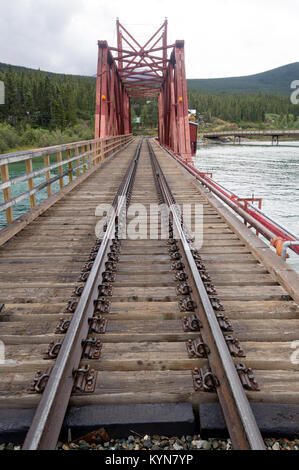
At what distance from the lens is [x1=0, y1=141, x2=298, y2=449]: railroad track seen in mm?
2094

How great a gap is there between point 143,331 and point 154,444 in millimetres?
991

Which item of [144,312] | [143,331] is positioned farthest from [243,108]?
[143,331]

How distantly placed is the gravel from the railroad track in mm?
169

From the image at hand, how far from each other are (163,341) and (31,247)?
2.96 meters

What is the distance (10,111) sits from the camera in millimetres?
A: 80250

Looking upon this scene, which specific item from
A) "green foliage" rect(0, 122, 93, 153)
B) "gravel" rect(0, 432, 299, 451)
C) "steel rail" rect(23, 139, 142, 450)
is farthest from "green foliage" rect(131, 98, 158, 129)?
"gravel" rect(0, 432, 299, 451)

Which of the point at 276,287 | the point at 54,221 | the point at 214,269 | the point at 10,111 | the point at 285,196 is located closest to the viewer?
the point at 276,287

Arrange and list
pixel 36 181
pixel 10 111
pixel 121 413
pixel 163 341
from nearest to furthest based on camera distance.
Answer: pixel 121 413 → pixel 163 341 → pixel 36 181 → pixel 10 111

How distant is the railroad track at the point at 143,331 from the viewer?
6.87ft

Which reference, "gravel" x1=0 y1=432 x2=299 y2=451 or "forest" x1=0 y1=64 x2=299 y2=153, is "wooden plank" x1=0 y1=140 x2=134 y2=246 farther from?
"forest" x1=0 y1=64 x2=299 y2=153

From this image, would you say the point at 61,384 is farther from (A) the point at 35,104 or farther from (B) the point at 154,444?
(A) the point at 35,104

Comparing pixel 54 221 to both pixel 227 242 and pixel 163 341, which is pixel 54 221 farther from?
pixel 163 341

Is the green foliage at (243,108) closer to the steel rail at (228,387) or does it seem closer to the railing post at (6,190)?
the railing post at (6,190)
